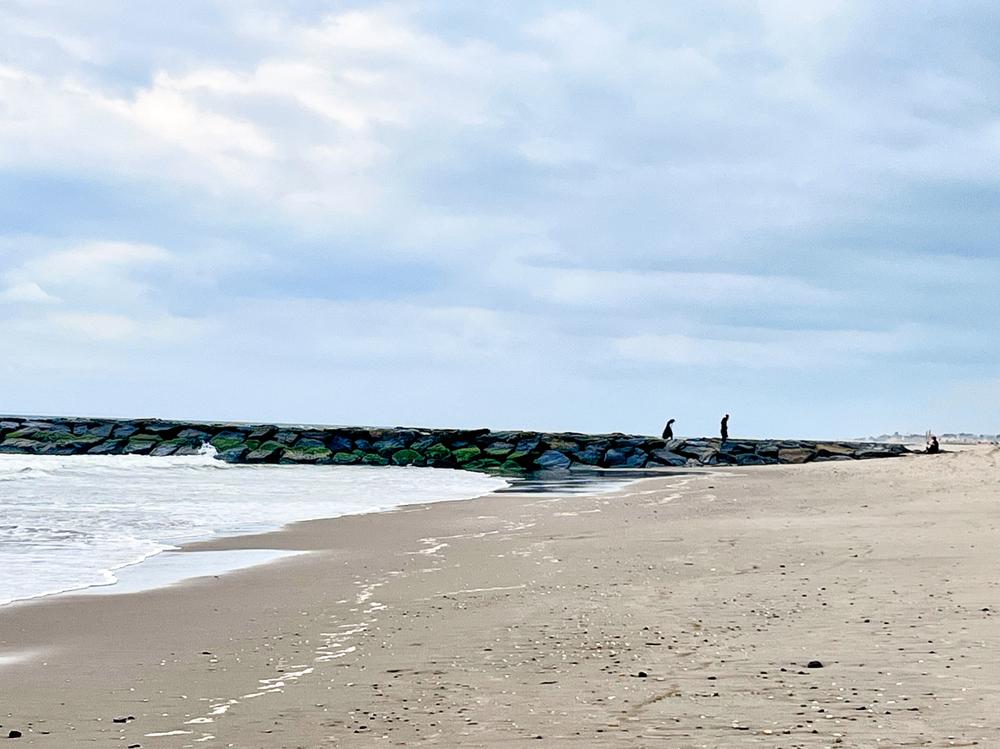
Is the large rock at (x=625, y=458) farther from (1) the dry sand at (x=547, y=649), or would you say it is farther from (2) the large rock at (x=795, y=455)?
(1) the dry sand at (x=547, y=649)

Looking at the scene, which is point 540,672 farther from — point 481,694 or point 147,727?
point 147,727

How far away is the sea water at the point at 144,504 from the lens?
512 inches

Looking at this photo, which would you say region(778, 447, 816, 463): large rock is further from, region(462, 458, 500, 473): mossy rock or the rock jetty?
region(462, 458, 500, 473): mossy rock

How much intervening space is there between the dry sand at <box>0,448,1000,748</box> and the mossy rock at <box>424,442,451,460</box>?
121 ft

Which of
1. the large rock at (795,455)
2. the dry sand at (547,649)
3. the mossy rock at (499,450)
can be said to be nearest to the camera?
the dry sand at (547,649)

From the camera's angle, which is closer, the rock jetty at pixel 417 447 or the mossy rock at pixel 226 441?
the rock jetty at pixel 417 447

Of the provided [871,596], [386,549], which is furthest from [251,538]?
[871,596]

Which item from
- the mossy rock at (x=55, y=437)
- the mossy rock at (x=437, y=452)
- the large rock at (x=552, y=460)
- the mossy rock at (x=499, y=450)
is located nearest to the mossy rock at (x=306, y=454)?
the mossy rock at (x=437, y=452)

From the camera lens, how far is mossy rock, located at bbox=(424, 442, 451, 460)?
51222 mm

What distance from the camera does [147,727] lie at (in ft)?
17.8

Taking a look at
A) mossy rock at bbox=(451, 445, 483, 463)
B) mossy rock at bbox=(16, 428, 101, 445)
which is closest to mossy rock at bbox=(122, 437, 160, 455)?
mossy rock at bbox=(16, 428, 101, 445)

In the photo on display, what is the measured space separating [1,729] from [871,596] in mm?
6393

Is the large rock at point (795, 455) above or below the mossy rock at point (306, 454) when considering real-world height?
above

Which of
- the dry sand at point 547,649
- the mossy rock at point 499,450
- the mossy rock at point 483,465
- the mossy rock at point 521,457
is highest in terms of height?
the mossy rock at point 499,450
